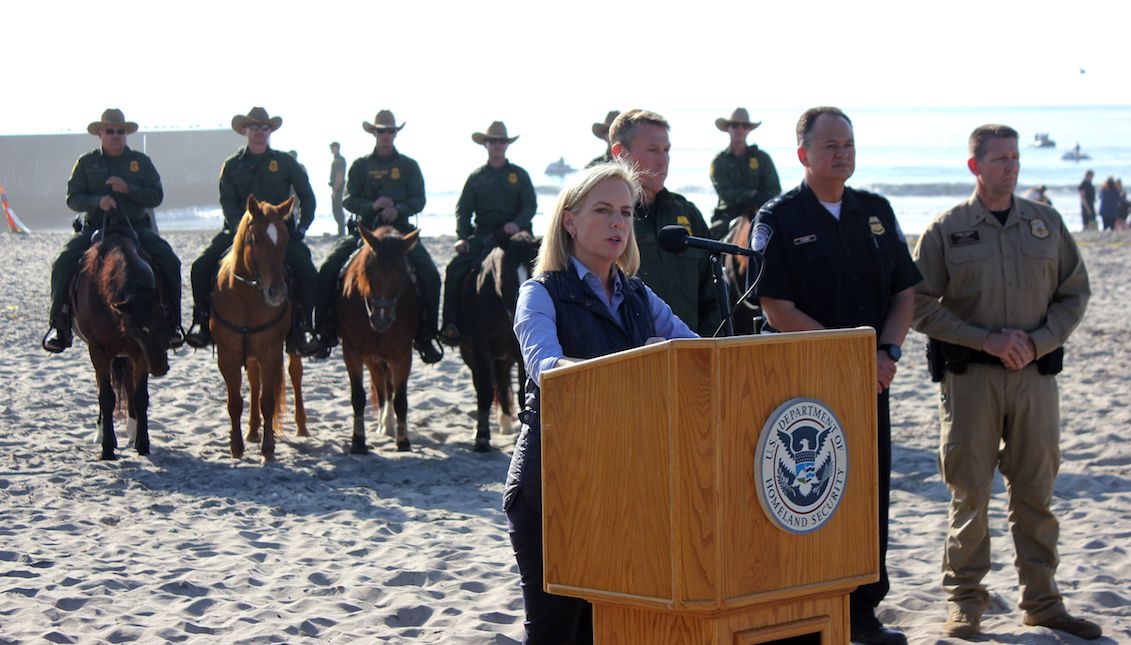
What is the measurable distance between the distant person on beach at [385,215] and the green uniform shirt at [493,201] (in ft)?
1.28

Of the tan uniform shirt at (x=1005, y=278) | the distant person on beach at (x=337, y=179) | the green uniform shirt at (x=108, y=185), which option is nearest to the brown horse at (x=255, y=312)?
the green uniform shirt at (x=108, y=185)

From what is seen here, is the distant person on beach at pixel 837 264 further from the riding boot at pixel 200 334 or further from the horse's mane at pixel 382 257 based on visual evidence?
the riding boot at pixel 200 334

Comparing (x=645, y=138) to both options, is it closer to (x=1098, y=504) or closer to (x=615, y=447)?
(x=615, y=447)

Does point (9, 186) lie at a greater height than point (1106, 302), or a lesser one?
greater

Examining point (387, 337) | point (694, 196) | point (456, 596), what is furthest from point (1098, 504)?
point (694, 196)

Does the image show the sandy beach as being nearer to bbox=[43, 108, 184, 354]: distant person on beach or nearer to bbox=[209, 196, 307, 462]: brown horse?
bbox=[209, 196, 307, 462]: brown horse

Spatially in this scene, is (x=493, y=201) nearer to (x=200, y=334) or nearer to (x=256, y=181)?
(x=256, y=181)

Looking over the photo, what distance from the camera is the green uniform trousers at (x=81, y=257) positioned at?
10070mm

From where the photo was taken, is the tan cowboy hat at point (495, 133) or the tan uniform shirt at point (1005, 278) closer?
the tan uniform shirt at point (1005, 278)

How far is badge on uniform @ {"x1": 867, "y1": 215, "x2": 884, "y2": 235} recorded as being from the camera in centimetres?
509

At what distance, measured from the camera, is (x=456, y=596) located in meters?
6.22

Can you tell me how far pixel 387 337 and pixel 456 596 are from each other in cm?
442

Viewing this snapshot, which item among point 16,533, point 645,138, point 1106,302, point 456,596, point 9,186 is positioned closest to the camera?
point 645,138

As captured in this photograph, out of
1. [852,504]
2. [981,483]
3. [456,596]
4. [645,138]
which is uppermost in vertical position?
[645,138]
